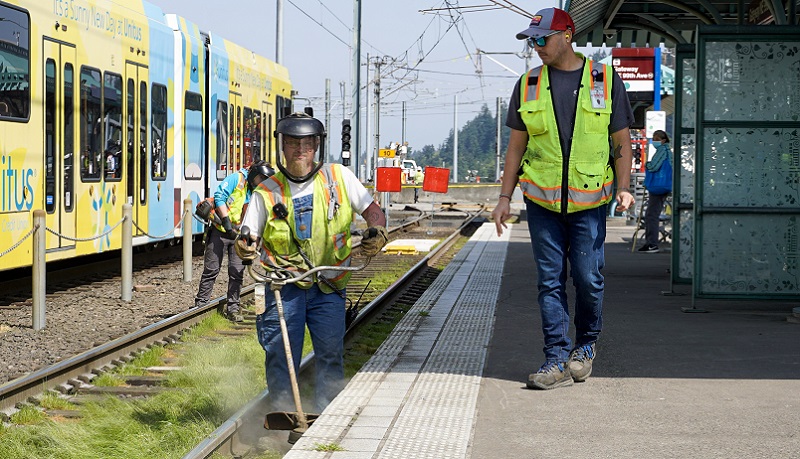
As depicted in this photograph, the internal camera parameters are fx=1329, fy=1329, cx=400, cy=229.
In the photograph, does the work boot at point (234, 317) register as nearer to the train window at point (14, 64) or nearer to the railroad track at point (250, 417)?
the railroad track at point (250, 417)

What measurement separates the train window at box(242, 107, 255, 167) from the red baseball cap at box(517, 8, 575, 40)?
15.5 m

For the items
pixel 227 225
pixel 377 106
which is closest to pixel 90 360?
pixel 227 225

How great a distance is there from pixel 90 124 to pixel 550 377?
9190mm

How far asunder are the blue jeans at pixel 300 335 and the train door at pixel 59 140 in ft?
24.1

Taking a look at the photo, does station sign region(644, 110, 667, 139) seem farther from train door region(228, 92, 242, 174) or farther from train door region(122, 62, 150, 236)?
train door region(122, 62, 150, 236)

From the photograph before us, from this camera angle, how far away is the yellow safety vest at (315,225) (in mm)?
6570

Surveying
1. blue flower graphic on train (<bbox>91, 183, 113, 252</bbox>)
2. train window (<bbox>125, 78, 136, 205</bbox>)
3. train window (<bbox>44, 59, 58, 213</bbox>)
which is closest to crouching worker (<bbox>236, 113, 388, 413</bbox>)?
train window (<bbox>44, 59, 58, 213</bbox>)

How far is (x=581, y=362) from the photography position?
755 cm

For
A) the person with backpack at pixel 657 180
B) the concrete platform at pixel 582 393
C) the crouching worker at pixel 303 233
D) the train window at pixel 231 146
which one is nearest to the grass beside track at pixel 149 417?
the crouching worker at pixel 303 233

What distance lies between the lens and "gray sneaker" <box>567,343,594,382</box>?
7492mm

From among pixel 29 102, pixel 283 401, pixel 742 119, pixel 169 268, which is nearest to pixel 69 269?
pixel 169 268

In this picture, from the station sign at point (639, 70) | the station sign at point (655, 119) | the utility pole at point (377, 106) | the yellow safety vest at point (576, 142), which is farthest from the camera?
the utility pole at point (377, 106)

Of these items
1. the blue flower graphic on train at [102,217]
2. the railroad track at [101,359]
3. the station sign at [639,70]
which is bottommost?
the railroad track at [101,359]

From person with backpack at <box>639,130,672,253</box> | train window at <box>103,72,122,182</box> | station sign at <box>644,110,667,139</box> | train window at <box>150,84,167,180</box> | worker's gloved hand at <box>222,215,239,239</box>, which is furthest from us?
station sign at <box>644,110,667,139</box>
